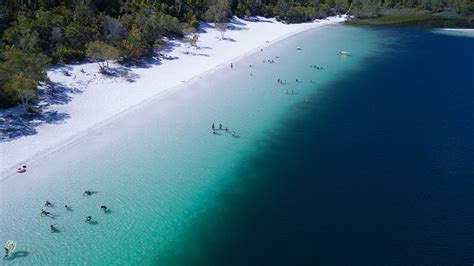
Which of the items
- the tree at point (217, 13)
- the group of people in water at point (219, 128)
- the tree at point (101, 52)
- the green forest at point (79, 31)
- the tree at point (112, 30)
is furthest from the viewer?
A: the tree at point (217, 13)

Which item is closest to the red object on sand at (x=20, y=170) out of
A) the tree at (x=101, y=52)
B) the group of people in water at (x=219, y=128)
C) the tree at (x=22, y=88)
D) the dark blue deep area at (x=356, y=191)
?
the tree at (x=22, y=88)

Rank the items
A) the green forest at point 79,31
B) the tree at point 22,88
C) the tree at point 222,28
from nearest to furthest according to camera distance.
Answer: the tree at point 22,88
the green forest at point 79,31
the tree at point 222,28

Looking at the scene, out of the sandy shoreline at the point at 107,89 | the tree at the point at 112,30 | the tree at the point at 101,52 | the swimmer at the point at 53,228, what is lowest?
the swimmer at the point at 53,228

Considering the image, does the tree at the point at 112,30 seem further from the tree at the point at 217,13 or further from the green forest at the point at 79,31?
the tree at the point at 217,13

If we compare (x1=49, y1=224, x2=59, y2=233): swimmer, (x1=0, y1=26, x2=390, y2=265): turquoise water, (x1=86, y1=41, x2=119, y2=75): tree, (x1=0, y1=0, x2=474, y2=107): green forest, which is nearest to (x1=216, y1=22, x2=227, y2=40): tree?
(x1=0, y1=0, x2=474, y2=107): green forest

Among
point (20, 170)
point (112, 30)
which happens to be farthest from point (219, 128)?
point (112, 30)

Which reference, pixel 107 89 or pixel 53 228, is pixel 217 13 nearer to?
pixel 107 89

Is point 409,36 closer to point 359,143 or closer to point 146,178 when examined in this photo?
point 359,143
